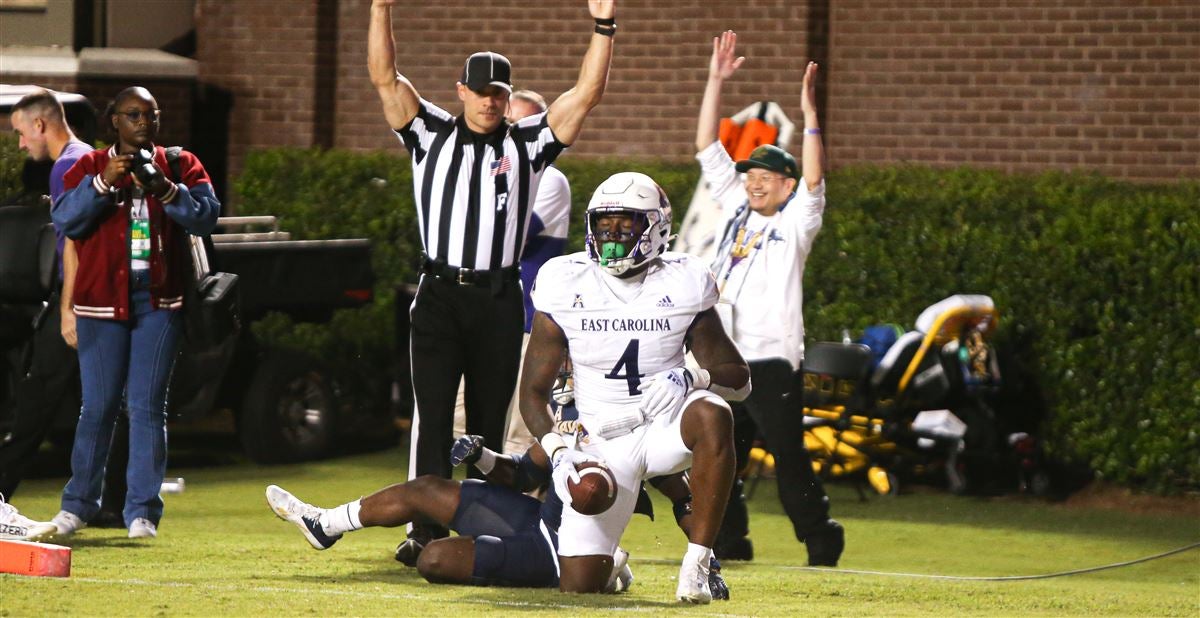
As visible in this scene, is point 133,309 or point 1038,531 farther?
point 1038,531

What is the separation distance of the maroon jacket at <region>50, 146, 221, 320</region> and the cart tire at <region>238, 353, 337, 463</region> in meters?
3.56

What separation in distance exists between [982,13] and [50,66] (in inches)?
279

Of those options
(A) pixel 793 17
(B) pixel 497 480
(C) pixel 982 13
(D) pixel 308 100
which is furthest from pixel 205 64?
→ (B) pixel 497 480

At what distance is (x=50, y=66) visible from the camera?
15109 millimetres

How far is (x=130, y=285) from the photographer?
26.5ft

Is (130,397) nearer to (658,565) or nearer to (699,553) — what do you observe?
(658,565)

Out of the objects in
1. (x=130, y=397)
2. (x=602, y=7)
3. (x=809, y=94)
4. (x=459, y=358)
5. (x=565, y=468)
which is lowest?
(x=130, y=397)

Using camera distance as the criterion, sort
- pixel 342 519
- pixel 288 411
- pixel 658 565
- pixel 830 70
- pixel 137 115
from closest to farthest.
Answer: pixel 342 519, pixel 137 115, pixel 658 565, pixel 288 411, pixel 830 70

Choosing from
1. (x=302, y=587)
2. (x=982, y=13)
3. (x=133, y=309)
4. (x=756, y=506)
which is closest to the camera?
(x=302, y=587)

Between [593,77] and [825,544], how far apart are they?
2.44m

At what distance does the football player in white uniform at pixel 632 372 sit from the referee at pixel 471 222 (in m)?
0.75

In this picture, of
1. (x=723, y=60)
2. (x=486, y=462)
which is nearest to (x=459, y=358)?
(x=486, y=462)

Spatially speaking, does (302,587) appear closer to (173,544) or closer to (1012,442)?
(173,544)

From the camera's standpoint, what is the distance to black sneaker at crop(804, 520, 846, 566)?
8.66 m
